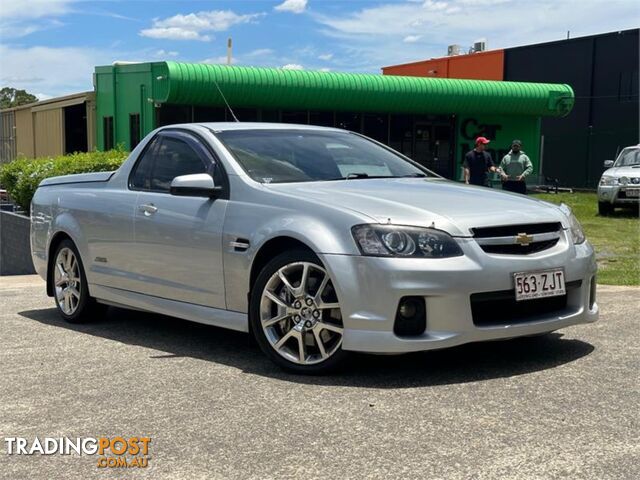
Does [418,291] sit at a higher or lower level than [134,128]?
lower

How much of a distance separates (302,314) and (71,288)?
2.81 metres

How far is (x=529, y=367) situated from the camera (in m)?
4.76

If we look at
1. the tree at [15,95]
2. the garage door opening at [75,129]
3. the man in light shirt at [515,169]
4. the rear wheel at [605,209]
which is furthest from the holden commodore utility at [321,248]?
the tree at [15,95]

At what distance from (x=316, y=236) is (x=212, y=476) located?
171 centimetres

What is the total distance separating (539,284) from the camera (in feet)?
15.2

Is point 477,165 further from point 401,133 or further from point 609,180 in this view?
point 401,133

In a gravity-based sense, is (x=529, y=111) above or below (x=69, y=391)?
above

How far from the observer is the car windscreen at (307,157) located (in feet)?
17.7

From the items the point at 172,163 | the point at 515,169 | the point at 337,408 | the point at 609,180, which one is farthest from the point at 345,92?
the point at 337,408

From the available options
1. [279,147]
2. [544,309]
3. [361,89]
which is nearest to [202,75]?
[361,89]

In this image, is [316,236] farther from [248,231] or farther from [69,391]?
[69,391]

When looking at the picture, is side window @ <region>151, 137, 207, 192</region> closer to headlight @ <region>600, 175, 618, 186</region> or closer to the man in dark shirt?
the man in dark shirt

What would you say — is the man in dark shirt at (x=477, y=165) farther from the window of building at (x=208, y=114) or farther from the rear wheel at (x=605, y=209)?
the window of building at (x=208, y=114)

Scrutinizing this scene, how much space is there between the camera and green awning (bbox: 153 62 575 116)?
22337mm
